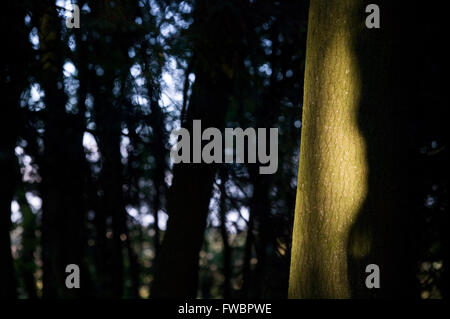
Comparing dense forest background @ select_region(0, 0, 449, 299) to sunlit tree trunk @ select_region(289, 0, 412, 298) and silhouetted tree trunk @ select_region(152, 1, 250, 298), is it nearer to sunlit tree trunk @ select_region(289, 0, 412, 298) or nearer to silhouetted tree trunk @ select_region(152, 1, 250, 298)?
silhouetted tree trunk @ select_region(152, 1, 250, 298)

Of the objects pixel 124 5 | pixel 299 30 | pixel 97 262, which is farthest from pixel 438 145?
pixel 97 262

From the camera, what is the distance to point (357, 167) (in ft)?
8.13

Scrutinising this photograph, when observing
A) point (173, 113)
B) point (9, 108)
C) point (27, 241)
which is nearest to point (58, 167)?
point (9, 108)

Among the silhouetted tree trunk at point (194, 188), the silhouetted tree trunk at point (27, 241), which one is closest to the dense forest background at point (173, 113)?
the silhouetted tree trunk at point (194, 188)

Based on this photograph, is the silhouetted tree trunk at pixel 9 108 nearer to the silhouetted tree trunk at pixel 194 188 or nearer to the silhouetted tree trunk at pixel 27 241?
the silhouetted tree trunk at pixel 194 188

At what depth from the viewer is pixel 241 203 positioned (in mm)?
5617

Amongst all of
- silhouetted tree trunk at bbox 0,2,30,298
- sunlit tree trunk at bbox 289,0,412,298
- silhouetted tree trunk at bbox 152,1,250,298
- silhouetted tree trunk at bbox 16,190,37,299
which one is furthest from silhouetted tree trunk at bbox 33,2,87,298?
sunlit tree trunk at bbox 289,0,412,298

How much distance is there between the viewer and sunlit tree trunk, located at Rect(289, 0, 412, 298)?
246cm

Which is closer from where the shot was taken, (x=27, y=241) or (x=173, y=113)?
(x=173, y=113)

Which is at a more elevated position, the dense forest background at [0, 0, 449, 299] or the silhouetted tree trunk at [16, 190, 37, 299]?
the dense forest background at [0, 0, 449, 299]

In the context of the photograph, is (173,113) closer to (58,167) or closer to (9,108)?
(9,108)
